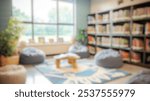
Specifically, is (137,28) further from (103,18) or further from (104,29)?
(103,18)

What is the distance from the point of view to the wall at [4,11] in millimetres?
3701

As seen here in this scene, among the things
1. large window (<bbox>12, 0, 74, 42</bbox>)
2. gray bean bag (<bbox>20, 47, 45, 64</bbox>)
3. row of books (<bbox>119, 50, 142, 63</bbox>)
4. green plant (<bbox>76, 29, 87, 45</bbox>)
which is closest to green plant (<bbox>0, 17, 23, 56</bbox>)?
gray bean bag (<bbox>20, 47, 45, 64</bbox>)

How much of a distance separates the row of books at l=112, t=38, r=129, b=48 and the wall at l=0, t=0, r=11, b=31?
2.89 m

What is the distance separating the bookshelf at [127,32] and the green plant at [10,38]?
2.27 meters

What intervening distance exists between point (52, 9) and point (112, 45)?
209cm

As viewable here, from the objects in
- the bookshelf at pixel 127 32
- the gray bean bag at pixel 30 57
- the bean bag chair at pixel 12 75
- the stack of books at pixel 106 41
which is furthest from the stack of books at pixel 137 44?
the bean bag chair at pixel 12 75

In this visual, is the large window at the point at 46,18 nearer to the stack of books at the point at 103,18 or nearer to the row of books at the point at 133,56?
the stack of books at the point at 103,18

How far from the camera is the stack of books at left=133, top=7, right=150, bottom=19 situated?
9.73 feet

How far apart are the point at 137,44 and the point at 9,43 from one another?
2751mm

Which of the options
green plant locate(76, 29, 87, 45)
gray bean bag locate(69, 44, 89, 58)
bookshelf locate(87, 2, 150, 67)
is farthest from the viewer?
green plant locate(76, 29, 87, 45)

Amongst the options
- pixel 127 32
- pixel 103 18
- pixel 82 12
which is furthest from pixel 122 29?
pixel 82 12

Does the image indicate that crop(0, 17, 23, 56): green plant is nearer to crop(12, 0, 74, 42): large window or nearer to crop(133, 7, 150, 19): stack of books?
crop(12, 0, 74, 42): large window

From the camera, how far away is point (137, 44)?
3.21 metres

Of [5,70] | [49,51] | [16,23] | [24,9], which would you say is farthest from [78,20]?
[5,70]
